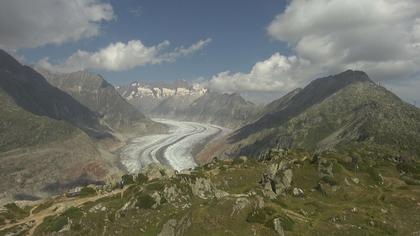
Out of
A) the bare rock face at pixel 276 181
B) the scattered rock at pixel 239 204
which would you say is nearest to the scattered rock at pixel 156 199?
the scattered rock at pixel 239 204

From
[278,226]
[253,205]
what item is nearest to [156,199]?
[253,205]

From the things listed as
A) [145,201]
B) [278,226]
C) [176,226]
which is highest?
[145,201]

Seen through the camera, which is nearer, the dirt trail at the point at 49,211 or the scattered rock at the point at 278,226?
the scattered rock at the point at 278,226


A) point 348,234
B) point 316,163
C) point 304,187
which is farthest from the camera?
point 316,163

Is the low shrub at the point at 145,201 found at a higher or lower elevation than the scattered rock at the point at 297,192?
lower

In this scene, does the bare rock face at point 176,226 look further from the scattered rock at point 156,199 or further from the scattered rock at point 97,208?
the scattered rock at point 97,208

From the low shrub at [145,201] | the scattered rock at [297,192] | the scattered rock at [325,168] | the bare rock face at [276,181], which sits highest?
the scattered rock at [325,168]

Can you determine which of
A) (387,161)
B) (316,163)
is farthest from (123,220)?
(387,161)

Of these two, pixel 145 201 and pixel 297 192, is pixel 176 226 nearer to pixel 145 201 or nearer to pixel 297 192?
pixel 145 201

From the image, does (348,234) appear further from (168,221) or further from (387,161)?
(387,161)
